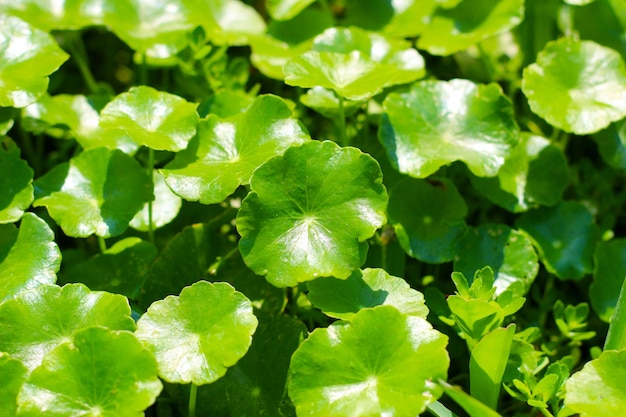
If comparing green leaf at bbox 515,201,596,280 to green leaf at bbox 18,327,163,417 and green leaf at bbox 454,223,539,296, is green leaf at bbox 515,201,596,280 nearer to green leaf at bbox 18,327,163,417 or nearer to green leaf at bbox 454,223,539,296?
green leaf at bbox 454,223,539,296

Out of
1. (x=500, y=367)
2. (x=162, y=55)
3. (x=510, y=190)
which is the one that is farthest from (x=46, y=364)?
(x=510, y=190)

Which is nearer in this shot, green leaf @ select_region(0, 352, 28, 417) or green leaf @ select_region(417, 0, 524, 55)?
green leaf @ select_region(0, 352, 28, 417)

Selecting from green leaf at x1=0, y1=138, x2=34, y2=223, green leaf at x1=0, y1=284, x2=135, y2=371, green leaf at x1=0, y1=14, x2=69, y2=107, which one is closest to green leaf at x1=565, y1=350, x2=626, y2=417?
green leaf at x1=0, y1=284, x2=135, y2=371

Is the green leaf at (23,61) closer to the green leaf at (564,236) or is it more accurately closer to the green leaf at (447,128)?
the green leaf at (447,128)

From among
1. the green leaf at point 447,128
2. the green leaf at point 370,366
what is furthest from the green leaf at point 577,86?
the green leaf at point 370,366

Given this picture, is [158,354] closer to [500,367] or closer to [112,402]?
[112,402]

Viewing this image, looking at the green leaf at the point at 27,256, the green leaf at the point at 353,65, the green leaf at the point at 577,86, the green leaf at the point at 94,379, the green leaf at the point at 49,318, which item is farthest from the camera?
the green leaf at the point at 577,86
